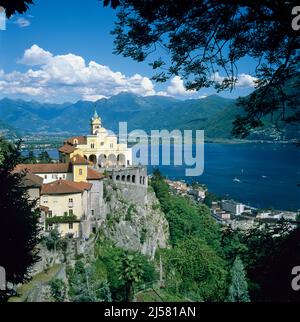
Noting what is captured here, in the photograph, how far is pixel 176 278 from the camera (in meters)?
28.0

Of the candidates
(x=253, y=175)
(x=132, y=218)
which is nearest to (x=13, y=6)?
(x=132, y=218)

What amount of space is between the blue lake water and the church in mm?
32898

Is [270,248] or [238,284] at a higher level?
[270,248]

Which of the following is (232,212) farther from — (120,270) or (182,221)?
(120,270)

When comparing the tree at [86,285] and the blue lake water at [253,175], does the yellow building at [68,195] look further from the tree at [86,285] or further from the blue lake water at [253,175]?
the blue lake water at [253,175]

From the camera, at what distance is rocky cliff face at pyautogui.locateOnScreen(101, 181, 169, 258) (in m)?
28.9

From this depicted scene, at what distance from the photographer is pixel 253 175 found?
9344 centimetres

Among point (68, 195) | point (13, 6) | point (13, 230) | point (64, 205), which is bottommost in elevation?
point (64, 205)

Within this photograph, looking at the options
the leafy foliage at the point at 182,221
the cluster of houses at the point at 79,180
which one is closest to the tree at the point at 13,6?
the cluster of houses at the point at 79,180

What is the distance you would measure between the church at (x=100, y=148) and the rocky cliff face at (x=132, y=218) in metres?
2.87

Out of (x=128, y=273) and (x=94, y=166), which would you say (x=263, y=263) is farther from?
(x=94, y=166)

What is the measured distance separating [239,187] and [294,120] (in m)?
78.3

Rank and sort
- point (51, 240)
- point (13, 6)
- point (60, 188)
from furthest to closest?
point (60, 188) < point (51, 240) < point (13, 6)

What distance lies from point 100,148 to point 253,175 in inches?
2533
